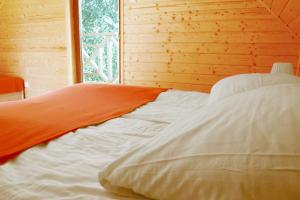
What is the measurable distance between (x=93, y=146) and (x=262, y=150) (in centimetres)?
67

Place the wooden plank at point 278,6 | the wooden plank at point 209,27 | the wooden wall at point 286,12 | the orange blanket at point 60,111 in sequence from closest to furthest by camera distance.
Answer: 1. the orange blanket at point 60,111
2. the wooden wall at point 286,12
3. the wooden plank at point 278,6
4. the wooden plank at point 209,27

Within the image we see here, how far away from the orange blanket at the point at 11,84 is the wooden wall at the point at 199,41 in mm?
1778

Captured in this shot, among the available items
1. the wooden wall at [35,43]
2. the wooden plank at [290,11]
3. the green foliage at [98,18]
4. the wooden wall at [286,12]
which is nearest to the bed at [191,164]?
the wooden plank at [290,11]

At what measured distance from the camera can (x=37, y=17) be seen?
3910 mm

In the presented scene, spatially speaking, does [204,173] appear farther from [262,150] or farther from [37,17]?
[37,17]

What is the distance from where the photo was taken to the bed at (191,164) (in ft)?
1.67

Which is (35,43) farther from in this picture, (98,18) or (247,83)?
(247,83)

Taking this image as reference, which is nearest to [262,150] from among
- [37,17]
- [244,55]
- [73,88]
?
[73,88]

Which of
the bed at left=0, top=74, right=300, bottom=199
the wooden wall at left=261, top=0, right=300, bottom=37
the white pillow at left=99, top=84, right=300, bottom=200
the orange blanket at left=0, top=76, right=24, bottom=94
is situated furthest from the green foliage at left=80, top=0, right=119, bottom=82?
the white pillow at left=99, top=84, right=300, bottom=200

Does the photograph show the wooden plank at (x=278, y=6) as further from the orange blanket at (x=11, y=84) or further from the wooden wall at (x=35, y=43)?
the orange blanket at (x=11, y=84)

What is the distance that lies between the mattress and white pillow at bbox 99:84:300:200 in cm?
11

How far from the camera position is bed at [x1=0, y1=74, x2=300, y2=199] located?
0.51m

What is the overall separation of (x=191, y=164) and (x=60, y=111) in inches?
39.8

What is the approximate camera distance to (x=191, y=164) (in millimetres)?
581
